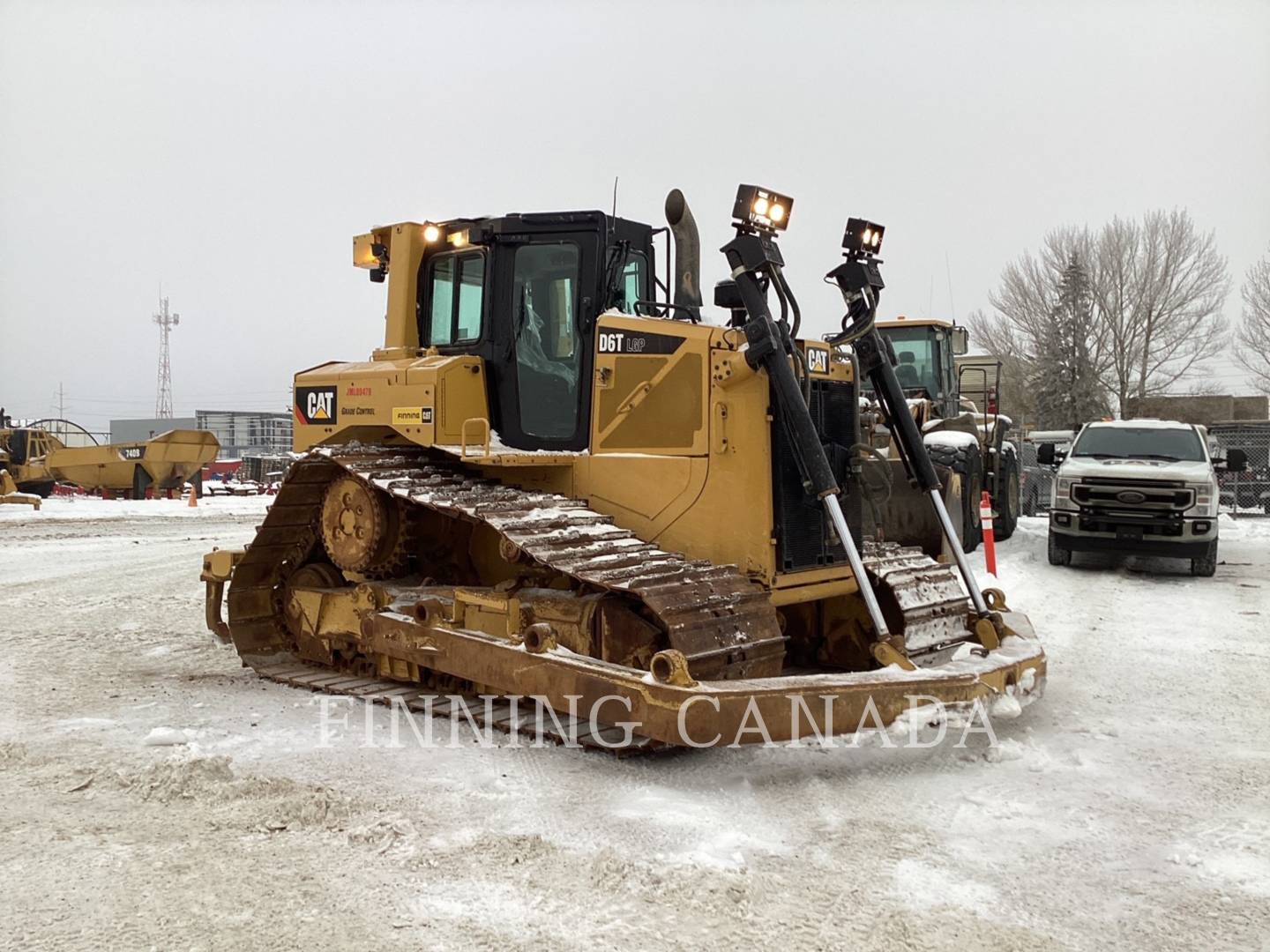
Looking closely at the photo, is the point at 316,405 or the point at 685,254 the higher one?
the point at 685,254

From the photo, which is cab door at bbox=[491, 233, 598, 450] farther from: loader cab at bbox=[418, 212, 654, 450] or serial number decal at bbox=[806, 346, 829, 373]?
serial number decal at bbox=[806, 346, 829, 373]

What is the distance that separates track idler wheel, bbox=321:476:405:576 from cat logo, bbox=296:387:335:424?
2.52ft

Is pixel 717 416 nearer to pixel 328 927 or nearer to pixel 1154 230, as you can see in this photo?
pixel 328 927

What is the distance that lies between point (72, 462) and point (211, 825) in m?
23.1

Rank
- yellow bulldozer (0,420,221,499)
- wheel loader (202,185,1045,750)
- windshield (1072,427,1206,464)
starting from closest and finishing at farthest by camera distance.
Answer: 1. wheel loader (202,185,1045,750)
2. windshield (1072,427,1206,464)
3. yellow bulldozer (0,420,221,499)

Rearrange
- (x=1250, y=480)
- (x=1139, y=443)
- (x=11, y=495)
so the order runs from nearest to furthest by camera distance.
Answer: (x=1139, y=443), (x=11, y=495), (x=1250, y=480)

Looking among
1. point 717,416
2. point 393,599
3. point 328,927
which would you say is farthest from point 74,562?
point 328,927

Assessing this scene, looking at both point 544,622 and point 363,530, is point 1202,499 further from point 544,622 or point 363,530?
point 363,530

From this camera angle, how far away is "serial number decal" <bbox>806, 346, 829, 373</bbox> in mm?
5500

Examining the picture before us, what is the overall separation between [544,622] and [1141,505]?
9441 mm

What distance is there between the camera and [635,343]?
570 cm

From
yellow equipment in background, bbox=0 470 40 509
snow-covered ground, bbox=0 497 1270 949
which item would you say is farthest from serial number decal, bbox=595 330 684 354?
yellow equipment in background, bbox=0 470 40 509

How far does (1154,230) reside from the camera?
1448 inches

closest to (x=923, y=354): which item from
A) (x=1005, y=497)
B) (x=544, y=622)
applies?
(x=1005, y=497)
